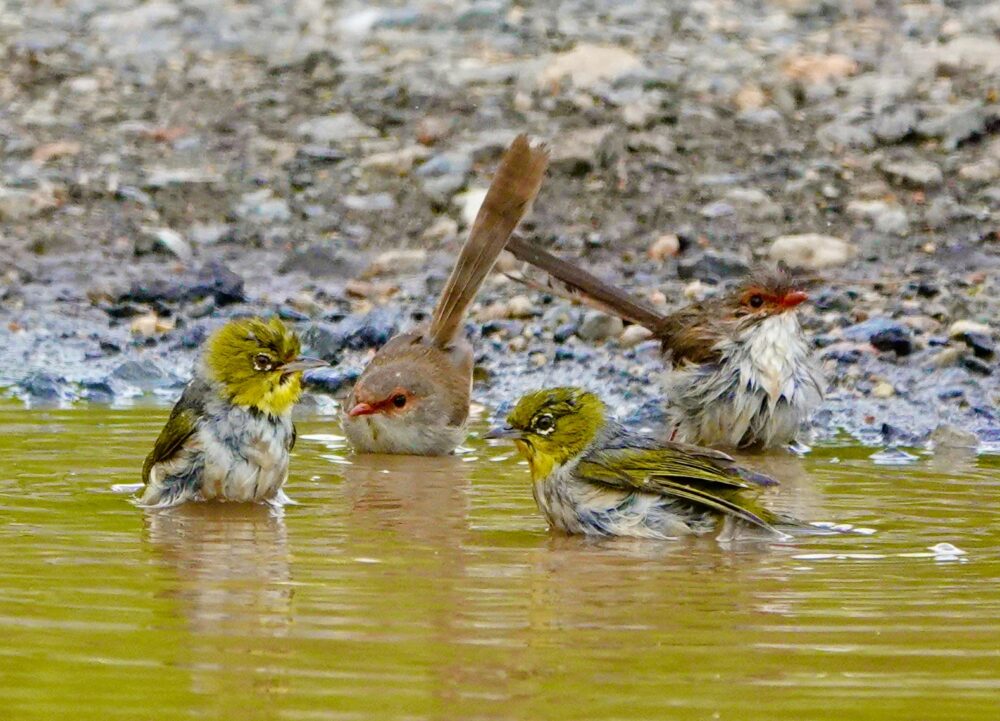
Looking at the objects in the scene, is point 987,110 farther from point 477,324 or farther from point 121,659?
point 121,659

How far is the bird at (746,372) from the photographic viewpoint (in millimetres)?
9055

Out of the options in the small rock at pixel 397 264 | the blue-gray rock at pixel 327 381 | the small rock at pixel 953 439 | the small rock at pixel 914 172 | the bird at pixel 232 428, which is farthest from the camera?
the small rock at pixel 914 172

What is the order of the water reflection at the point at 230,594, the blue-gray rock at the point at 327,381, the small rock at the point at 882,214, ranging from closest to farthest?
the water reflection at the point at 230,594 < the blue-gray rock at the point at 327,381 < the small rock at the point at 882,214

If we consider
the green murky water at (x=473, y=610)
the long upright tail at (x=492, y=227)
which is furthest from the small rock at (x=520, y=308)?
the green murky water at (x=473, y=610)

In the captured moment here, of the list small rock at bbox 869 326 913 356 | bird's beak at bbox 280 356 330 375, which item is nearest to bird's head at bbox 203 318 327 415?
bird's beak at bbox 280 356 330 375

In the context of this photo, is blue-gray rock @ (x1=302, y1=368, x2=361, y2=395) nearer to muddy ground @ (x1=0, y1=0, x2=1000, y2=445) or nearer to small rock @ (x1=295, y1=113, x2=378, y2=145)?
muddy ground @ (x1=0, y1=0, x2=1000, y2=445)

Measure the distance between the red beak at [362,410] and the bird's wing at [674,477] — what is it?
2.21m

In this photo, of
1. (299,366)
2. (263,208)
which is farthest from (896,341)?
(263,208)

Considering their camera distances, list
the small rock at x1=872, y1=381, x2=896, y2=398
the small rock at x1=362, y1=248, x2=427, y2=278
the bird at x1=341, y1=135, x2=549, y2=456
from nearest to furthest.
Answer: the bird at x1=341, y1=135, x2=549, y2=456
the small rock at x1=872, y1=381, x2=896, y2=398
the small rock at x1=362, y1=248, x2=427, y2=278

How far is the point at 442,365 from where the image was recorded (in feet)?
31.8

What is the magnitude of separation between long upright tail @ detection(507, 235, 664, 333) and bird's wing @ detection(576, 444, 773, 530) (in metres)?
3.04

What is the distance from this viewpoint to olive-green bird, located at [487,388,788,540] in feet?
22.6

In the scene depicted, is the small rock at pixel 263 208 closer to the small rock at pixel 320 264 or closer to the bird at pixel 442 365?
the small rock at pixel 320 264

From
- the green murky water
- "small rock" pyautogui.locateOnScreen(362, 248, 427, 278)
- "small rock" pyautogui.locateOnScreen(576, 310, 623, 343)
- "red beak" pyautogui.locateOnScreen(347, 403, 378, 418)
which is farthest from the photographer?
"small rock" pyautogui.locateOnScreen(362, 248, 427, 278)
